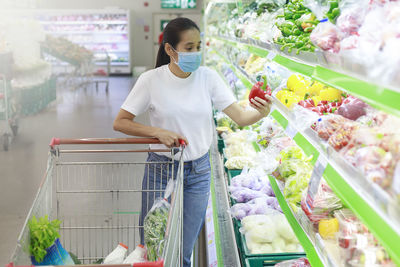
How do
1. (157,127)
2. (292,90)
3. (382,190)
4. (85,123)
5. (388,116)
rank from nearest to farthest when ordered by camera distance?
(382,190), (388,116), (157,127), (292,90), (85,123)

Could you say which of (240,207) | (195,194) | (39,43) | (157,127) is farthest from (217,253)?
(39,43)

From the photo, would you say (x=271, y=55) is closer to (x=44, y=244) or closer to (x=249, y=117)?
(x=249, y=117)

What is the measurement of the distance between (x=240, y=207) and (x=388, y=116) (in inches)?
61.0

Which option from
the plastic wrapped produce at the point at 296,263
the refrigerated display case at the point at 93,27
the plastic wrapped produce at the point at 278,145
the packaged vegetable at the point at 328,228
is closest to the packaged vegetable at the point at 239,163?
the plastic wrapped produce at the point at 278,145

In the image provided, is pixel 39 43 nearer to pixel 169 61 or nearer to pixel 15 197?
pixel 15 197

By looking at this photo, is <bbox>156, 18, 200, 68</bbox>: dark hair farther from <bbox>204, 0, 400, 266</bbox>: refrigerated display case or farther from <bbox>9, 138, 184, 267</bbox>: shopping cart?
<bbox>9, 138, 184, 267</bbox>: shopping cart

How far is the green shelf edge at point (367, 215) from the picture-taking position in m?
0.93

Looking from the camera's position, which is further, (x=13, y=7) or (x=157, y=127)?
(x=13, y=7)

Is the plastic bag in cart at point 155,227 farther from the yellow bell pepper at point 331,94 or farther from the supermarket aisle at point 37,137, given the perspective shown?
the supermarket aisle at point 37,137

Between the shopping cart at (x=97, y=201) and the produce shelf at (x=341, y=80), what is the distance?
0.65m

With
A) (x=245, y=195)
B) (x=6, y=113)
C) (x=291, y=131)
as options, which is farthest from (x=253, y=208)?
(x=6, y=113)

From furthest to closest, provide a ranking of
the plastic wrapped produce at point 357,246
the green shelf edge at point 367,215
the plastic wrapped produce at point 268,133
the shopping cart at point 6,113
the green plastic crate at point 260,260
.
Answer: the shopping cart at point 6,113 → the plastic wrapped produce at point 268,133 → the green plastic crate at point 260,260 → the plastic wrapped produce at point 357,246 → the green shelf edge at point 367,215

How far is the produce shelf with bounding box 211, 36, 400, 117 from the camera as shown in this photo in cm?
99

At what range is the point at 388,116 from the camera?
1.27 m
